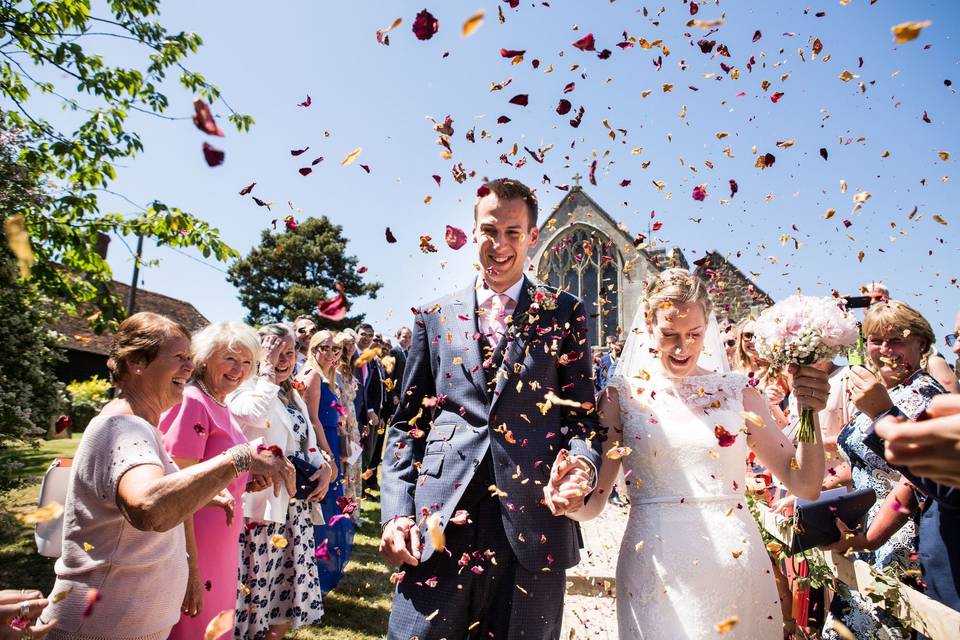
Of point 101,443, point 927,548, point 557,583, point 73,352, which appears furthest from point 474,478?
point 73,352

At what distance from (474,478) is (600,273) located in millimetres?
27664

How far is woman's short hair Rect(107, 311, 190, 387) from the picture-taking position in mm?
2697

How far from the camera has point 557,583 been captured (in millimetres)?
2451

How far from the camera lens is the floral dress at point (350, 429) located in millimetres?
7148

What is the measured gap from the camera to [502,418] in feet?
8.39

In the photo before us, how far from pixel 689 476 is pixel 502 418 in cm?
105

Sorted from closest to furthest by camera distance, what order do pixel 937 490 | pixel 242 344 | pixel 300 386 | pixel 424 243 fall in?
1. pixel 937 490
2. pixel 424 243
3. pixel 242 344
4. pixel 300 386

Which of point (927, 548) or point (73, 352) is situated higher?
point (73, 352)

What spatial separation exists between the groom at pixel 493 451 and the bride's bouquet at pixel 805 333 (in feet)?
2.96

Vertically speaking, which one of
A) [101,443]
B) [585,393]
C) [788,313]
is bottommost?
[101,443]

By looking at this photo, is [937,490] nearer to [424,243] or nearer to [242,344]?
[424,243]


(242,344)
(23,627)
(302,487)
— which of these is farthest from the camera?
(302,487)

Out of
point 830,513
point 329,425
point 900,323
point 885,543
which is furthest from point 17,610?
point 329,425

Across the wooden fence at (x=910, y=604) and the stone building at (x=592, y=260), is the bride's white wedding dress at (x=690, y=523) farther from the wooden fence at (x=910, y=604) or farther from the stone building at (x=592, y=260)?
the stone building at (x=592, y=260)
